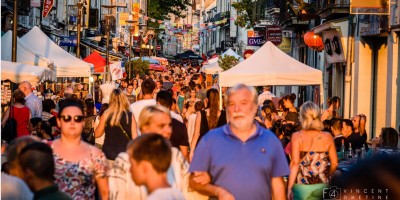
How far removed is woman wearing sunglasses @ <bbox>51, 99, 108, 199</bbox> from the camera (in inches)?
293

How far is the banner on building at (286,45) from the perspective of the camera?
48.1 metres

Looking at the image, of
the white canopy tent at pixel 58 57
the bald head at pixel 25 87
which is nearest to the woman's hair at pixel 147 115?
the bald head at pixel 25 87

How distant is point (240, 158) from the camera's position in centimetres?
725

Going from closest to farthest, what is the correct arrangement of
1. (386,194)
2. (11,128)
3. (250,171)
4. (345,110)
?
(386,194)
(250,171)
(11,128)
(345,110)

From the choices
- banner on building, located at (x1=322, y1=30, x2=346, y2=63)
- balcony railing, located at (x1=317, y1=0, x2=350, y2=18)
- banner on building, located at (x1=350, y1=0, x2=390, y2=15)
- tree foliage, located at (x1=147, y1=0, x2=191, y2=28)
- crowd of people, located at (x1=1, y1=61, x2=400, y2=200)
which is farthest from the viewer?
tree foliage, located at (x1=147, y1=0, x2=191, y2=28)

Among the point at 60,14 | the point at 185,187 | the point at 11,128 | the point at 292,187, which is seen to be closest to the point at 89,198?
the point at 185,187

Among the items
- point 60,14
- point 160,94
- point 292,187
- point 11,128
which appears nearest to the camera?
point 292,187

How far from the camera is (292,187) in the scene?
10.3 metres

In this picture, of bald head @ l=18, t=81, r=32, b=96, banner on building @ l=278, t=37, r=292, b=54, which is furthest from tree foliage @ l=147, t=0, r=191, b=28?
bald head @ l=18, t=81, r=32, b=96

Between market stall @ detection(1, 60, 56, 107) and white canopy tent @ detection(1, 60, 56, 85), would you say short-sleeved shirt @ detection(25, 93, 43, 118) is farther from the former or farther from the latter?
white canopy tent @ detection(1, 60, 56, 85)

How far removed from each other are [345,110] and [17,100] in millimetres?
15315

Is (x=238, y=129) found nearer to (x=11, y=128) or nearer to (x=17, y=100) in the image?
(x=11, y=128)

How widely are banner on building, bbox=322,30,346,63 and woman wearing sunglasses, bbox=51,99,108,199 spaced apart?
21.4 m

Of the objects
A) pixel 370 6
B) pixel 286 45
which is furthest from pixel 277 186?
pixel 286 45
